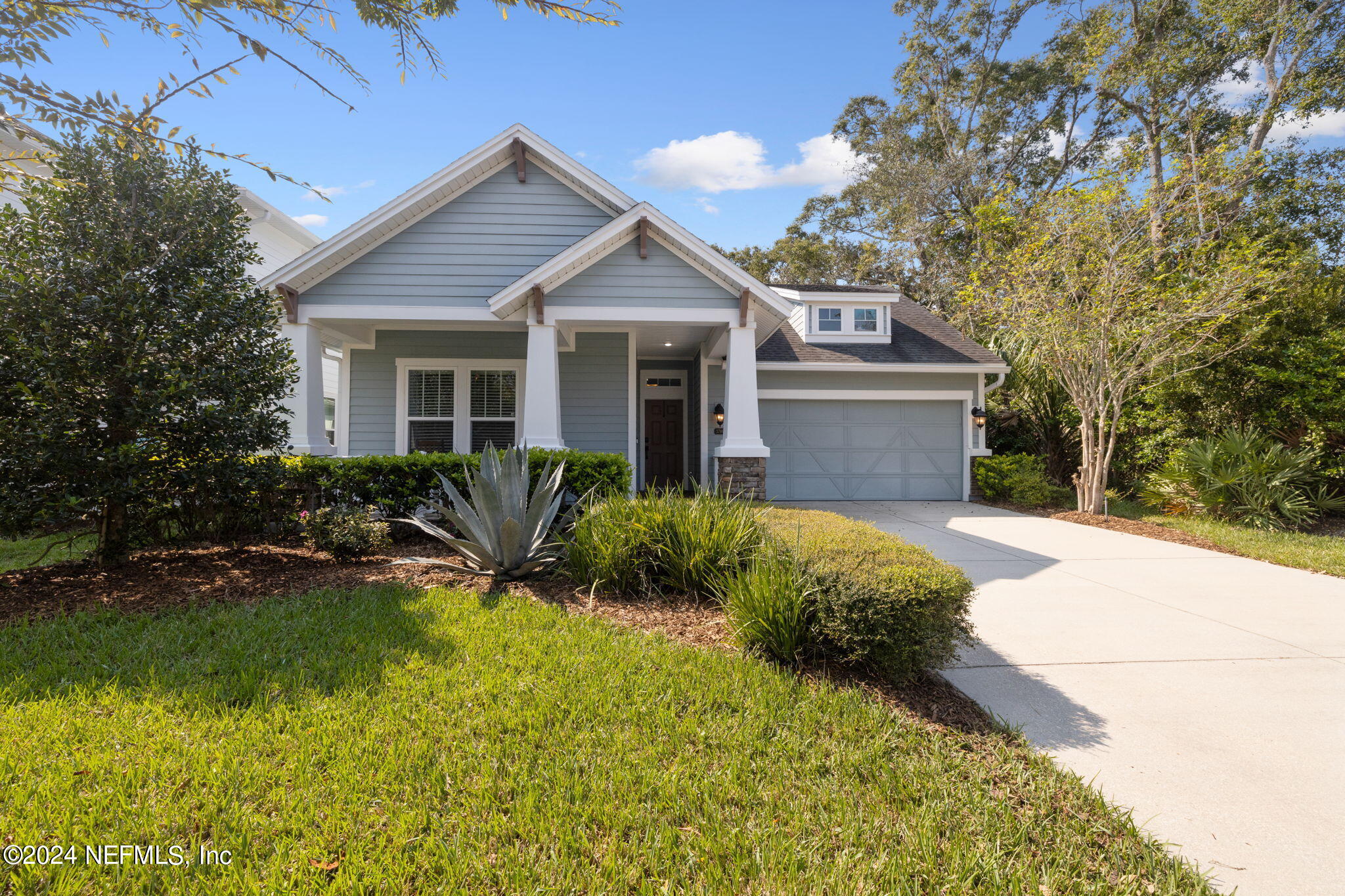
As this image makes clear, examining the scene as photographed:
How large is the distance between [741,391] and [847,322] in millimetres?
5749

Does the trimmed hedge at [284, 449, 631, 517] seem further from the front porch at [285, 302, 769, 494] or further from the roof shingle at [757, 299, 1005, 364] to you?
the roof shingle at [757, 299, 1005, 364]

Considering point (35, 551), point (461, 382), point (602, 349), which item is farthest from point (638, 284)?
point (35, 551)

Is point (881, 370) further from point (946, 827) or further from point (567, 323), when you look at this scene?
point (946, 827)

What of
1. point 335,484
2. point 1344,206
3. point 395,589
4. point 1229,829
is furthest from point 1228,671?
point 1344,206

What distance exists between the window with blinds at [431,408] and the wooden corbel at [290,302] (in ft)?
6.63

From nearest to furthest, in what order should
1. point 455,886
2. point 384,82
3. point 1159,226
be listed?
point 455,886, point 384,82, point 1159,226

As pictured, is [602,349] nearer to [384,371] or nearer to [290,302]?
[384,371]

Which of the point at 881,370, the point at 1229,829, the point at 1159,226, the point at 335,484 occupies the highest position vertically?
the point at 1159,226

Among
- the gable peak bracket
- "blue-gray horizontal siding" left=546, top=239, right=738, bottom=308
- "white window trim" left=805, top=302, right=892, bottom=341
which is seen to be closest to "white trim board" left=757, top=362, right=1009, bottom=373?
"white window trim" left=805, top=302, right=892, bottom=341

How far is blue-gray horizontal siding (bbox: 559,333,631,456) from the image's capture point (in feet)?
34.9

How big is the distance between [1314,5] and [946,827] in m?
25.0

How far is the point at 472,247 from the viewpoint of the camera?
9.36 m

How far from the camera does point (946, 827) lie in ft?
6.86

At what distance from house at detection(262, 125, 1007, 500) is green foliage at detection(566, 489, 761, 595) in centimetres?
105
